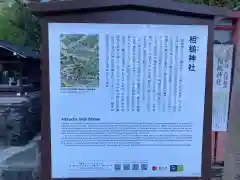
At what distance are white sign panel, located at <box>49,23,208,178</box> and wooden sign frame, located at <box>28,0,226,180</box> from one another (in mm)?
45

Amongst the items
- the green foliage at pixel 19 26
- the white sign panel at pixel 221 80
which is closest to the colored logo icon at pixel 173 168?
the white sign panel at pixel 221 80

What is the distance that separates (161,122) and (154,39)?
0.71 meters

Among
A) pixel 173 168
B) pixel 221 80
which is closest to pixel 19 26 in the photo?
pixel 221 80

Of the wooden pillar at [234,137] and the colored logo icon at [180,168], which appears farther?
the colored logo icon at [180,168]

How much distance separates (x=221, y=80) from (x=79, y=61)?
6.23 feet

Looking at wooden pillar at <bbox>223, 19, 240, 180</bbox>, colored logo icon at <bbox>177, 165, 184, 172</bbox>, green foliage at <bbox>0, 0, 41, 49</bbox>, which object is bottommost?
colored logo icon at <bbox>177, 165, 184, 172</bbox>

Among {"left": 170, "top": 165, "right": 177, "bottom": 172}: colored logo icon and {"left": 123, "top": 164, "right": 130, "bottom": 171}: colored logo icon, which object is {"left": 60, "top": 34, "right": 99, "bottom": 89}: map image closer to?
{"left": 123, "top": 164, "right": 130, "bottom": 171}: colored logo icon

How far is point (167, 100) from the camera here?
9.74 ft

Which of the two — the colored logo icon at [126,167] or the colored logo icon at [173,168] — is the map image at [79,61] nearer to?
the colored logo icon at [126,167]

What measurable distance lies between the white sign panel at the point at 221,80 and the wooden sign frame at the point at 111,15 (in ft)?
3.59

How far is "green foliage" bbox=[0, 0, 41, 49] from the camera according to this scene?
1577cm

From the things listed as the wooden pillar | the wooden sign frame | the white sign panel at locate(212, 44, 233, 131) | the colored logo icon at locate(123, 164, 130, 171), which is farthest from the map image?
the white sign panel at locate(212, 44, 233, 131)

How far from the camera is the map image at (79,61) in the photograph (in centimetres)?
290

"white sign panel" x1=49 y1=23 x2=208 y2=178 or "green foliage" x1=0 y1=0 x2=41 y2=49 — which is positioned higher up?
"green foliage" x1=0 y1=0 x2=41 y2=49
